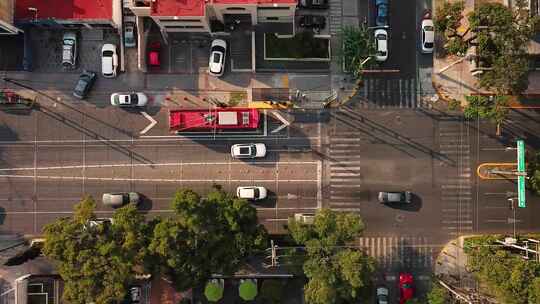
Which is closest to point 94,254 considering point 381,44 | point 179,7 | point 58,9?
point 179,7

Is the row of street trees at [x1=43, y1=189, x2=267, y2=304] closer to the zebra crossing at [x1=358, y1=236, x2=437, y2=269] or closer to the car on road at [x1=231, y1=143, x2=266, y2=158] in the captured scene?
the car on road at [x1=231, y1=143, x2=266, y2=158]

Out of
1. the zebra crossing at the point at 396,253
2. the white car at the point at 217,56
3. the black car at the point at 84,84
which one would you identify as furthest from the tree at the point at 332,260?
the black car at the point at 84,84

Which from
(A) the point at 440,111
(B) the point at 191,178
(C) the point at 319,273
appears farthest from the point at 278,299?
(A) the point at 440,111

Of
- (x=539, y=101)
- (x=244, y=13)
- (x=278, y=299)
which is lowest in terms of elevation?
(x=278, y=299)

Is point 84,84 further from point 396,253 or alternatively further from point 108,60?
point 396,253

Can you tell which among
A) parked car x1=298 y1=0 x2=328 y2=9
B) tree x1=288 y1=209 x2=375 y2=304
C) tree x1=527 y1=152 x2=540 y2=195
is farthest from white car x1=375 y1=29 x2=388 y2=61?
tree x1=527 y1=152 x2=540 y2=195

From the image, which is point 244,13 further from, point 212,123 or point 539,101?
point 539,101
